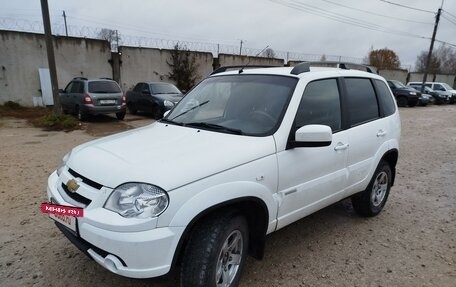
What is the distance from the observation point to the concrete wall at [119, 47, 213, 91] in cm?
1825

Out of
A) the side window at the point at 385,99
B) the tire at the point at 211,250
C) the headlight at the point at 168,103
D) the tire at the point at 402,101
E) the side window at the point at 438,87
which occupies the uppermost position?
the side window at the point at 385,99

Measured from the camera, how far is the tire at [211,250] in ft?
7.54

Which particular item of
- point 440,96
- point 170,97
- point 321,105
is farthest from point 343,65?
point 440,96

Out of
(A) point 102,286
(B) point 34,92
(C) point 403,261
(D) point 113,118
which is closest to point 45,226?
(A) point 102,286

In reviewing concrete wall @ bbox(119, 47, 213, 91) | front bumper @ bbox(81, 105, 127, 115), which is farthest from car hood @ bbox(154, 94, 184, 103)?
concrete wall @ bbox(119, 47, 213, 91)

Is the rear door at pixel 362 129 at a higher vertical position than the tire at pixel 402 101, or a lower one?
higher

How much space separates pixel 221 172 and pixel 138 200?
60cm

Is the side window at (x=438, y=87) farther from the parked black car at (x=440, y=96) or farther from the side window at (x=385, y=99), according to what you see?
the side window at (x=385, y=99)

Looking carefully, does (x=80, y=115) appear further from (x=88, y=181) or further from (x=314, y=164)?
(x=314, y=164)

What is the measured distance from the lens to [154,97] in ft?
43.9

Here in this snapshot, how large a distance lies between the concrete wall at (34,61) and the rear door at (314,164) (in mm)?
16389

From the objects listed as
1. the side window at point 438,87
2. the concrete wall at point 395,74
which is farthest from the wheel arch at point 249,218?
the concrete wall at point 395,74

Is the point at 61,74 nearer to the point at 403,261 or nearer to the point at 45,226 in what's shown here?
the point at 45,226

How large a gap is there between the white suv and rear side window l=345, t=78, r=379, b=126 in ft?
0.05
